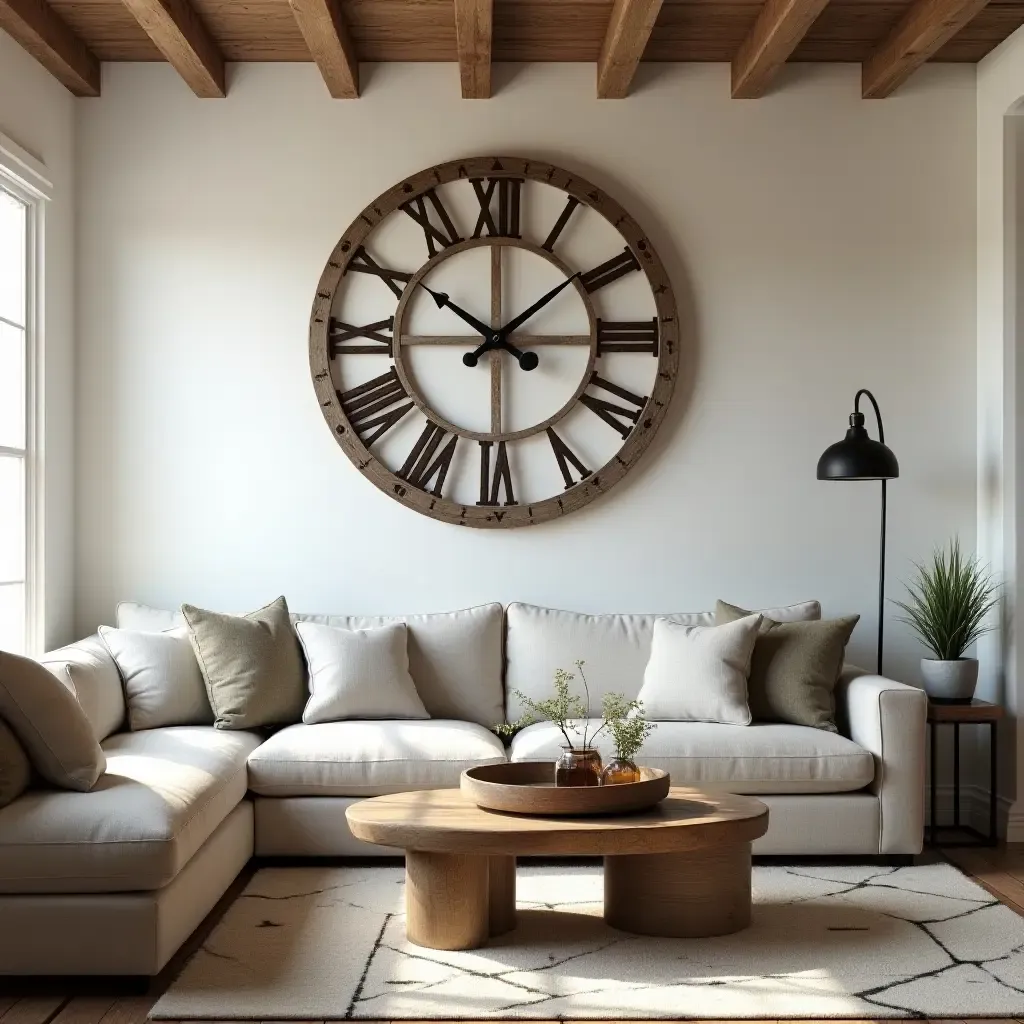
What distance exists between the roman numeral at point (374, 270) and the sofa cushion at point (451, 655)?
1.32m

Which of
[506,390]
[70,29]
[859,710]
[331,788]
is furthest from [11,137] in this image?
[859,710]

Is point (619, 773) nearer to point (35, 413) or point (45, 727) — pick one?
point (45, 727)

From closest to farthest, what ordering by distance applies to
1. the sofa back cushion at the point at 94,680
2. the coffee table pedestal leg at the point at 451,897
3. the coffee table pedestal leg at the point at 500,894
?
the coffee table pedestal leg at the point at 451,897 → the coffee table pedestal leg at the point at 500,894 → the sofa back cushion at the point at 94,680

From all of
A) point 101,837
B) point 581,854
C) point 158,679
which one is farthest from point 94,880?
point 158,679

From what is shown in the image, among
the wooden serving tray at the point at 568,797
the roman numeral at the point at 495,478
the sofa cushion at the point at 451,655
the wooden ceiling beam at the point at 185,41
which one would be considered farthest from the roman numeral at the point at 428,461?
the wooden serving tray at the point at 568,797

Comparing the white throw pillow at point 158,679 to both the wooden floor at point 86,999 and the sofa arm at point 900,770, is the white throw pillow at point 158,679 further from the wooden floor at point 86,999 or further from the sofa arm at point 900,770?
the sofa arm at point 900,770

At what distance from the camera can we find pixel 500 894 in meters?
3.37

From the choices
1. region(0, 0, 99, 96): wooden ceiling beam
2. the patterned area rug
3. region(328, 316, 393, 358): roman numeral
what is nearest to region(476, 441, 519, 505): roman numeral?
region(328, 316, 393, 358): roman numeral

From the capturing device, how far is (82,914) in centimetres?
294

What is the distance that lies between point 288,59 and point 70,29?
0.81m

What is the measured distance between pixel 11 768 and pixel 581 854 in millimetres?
1414

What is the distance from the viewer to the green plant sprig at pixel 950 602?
463 centimetres

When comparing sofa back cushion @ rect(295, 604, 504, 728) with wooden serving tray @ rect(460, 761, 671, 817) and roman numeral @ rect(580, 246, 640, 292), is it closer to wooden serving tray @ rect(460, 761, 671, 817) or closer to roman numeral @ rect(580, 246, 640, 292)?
wooden serving tray @ rect(460, 761, 671, 817)

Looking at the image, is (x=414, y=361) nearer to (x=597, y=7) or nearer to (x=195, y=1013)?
(x=597, y=7)
